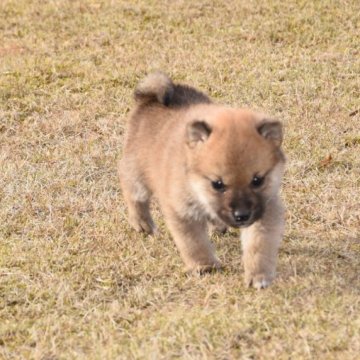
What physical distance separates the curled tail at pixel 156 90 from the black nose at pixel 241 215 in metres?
1.47

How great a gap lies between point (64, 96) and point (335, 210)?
3.82 meters

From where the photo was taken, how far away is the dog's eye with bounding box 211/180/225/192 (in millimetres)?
4664

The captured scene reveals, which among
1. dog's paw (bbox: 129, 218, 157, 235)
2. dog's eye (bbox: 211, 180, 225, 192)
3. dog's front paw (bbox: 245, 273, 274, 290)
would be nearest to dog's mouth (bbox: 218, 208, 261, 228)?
dog's eye (bbox: 211, 180, 225, 192)

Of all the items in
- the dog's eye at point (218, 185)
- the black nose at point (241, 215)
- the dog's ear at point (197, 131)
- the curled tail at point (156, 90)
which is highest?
the dog's ear at point (197, 131)

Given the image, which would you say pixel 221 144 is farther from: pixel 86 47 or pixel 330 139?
pixel 86 47

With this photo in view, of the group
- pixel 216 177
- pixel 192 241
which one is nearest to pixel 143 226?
Result: pixel 192 241

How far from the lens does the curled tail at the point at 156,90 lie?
5.79 m

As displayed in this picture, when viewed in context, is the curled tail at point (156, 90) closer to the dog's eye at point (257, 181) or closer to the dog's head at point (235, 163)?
the dog's head at point (235, 163)

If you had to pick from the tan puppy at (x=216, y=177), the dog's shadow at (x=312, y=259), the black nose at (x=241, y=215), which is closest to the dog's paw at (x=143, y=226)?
the tan puppy at (x=216, y=177)

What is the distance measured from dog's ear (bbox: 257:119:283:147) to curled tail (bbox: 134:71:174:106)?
3.92 feet

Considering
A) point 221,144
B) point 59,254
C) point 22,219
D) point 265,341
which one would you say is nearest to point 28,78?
point 22,219

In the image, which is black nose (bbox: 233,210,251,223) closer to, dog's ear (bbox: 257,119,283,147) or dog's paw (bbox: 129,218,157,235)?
dog's ear (bbox: 257,119,283,147)

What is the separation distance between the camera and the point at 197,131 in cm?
479

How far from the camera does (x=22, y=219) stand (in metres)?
6.07
